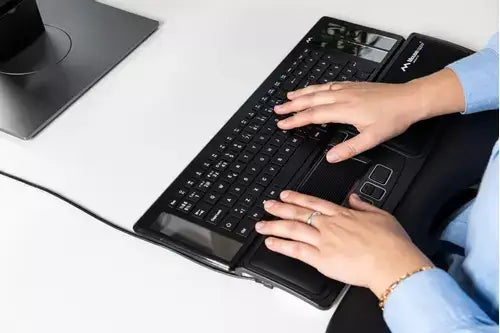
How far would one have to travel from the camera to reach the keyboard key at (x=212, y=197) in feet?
2.31

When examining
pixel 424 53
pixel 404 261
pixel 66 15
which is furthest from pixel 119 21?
pixel 404 261

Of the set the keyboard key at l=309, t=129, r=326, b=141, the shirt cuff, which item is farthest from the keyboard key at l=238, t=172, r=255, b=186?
the shirt cuff

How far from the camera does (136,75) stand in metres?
0.90

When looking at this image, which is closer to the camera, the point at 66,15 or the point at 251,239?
the point at 251,239

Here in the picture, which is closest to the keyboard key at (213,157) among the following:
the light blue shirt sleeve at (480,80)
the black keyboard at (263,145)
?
the black keyboard at (263,145)

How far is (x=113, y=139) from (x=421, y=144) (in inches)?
15.0

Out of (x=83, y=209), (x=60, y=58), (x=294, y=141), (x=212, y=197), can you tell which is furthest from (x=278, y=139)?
(x=60, y=58)

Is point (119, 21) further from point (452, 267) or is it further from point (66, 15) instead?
point (452, 267)

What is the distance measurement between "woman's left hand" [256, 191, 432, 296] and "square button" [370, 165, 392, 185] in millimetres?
43

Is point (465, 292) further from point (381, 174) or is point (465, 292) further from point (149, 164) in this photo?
point (149, 164)

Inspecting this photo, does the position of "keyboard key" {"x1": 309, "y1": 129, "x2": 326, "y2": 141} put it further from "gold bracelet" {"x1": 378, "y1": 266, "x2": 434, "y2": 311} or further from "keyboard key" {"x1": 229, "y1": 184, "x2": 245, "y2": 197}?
"gold bracelet" {"x1": 378, "y1": 266, "x2": 434, "y2": 311}

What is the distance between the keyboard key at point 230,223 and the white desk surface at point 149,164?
52mm

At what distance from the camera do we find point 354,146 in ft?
Answer: 2.47

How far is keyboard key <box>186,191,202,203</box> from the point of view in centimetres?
71
